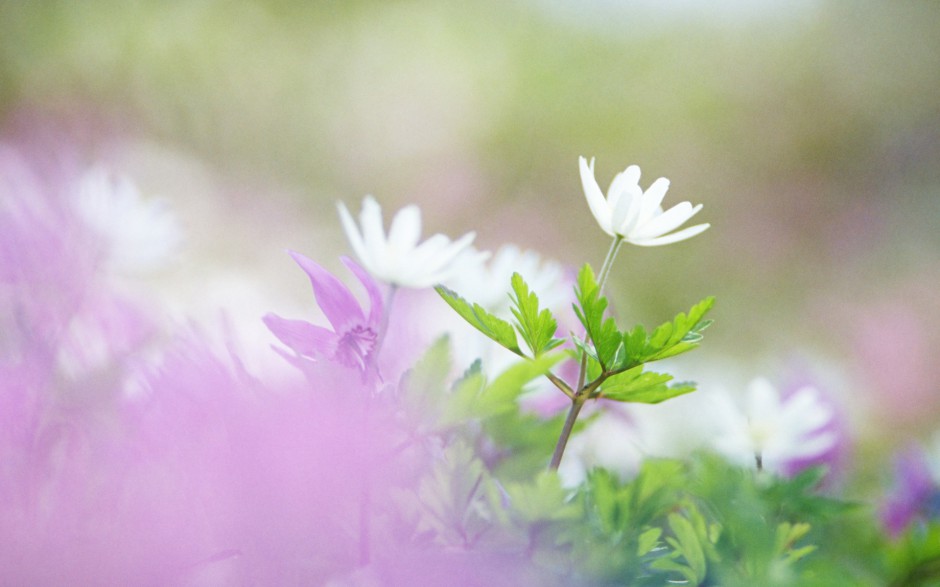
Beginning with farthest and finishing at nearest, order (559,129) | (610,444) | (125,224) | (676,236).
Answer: (559,129) < (610,444) < (125,224) < (676,236)

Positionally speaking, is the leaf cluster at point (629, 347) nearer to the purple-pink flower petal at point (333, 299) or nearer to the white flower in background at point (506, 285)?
the purple-pink flower petal at point (333, 299)

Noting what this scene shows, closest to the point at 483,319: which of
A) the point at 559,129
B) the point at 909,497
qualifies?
the point at 909,497

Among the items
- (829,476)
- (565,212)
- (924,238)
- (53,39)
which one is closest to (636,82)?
(565,212)

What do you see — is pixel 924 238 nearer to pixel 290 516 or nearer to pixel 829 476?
pixel 829 476

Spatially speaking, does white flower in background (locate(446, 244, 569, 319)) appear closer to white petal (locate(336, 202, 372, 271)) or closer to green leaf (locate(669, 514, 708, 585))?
white petal (locate(336, 202, 372, 271))

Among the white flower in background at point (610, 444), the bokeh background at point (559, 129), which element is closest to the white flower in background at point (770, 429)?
the white flower in background at point (610, 444)

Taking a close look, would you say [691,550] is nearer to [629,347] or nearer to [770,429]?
[629,347]
